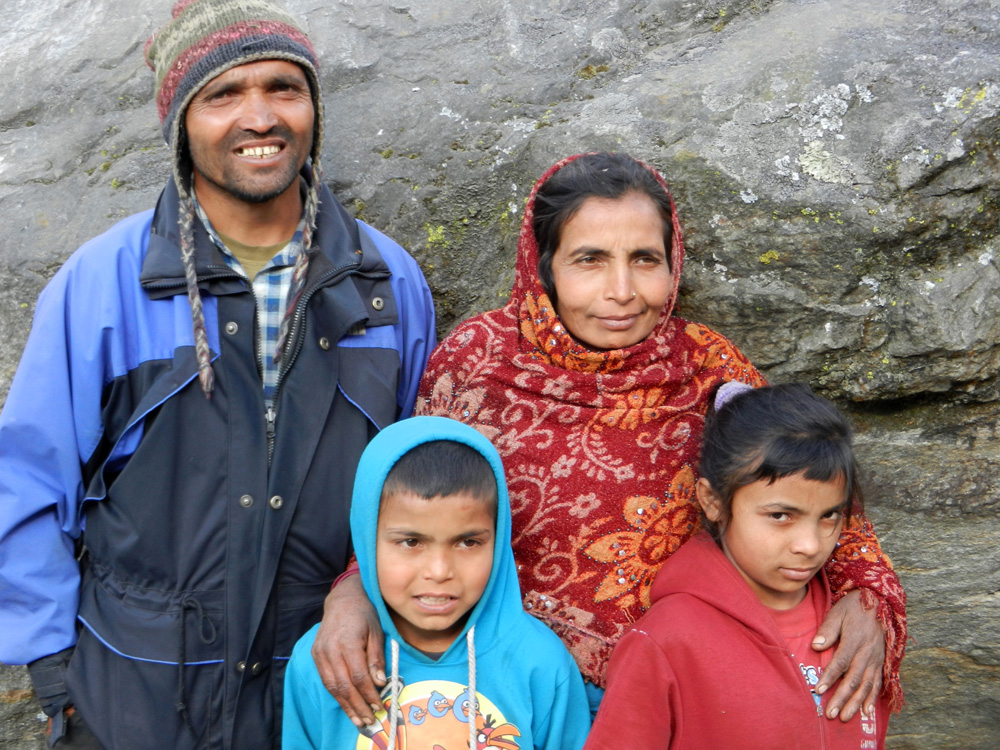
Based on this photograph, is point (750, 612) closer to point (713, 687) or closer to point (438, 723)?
point (713, 687)

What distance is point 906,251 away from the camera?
2.89 m

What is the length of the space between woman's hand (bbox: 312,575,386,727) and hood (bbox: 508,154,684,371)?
810mm

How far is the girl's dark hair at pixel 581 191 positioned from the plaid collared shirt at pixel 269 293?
25.8 inches

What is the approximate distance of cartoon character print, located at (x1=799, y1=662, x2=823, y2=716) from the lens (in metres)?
2.29

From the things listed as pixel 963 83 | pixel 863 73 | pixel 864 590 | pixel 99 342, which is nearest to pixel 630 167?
pixel 863 73

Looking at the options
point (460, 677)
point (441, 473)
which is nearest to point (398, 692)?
point (460, 677)

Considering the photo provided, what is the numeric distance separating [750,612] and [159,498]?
Result: 4.77ft

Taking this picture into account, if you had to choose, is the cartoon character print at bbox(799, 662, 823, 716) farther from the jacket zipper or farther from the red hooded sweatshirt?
the jacket zipper

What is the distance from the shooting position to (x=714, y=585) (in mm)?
2336

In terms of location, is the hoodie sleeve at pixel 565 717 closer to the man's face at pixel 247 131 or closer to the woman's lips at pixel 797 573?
the woman's lips at pixel 797 573

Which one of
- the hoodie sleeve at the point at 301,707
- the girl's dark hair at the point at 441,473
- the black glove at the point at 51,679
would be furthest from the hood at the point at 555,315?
the black glove at the point at 51,679

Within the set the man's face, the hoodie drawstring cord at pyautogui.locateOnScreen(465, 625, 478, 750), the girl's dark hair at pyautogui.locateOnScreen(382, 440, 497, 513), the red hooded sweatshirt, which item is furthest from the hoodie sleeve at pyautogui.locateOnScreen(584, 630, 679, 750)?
the man's face

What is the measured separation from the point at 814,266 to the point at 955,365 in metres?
0.51

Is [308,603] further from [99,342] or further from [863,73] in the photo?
[863,73]
